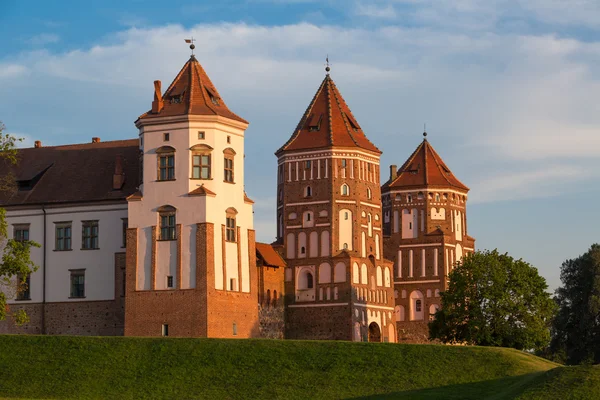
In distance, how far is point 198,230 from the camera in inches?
3393

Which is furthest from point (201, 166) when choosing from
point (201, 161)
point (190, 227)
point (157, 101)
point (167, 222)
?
point (157, 101)

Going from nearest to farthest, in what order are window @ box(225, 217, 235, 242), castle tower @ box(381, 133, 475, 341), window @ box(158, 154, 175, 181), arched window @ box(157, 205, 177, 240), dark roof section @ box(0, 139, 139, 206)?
arched window @ box(157, 205, 177, 240)
window @ box(158, 154, 175, 181)
window @ box(225, 217, 235, 242)
dark roof section @ box(0, 139, 139, 206)
castle tower @ box(381, 133, 475, 341)

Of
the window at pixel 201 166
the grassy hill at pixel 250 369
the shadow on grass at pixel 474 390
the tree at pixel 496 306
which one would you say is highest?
the window at pixel 201 166

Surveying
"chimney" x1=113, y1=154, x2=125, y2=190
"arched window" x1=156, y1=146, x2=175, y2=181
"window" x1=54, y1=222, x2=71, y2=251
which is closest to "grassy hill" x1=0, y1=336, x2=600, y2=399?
"arched window" x1=156, y1=146, x2=175, y2=181

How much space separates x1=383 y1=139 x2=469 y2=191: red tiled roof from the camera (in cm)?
12288

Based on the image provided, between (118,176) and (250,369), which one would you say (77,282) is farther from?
(250,369)

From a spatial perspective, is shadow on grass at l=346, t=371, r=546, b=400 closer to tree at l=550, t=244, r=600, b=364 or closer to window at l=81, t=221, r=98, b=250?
window at l=81, t=221, r=98, b=250

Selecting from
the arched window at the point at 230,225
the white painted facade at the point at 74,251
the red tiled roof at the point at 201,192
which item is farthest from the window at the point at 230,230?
the white painted facade at the point at 74,251

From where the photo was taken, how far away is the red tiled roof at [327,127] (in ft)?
352

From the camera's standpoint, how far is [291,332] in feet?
342

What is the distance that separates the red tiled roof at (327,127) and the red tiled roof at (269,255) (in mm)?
8304

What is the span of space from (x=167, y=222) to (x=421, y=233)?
3998 centimetres

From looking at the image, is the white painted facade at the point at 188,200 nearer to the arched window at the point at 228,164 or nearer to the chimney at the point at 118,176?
the arched window at the point at 228,164

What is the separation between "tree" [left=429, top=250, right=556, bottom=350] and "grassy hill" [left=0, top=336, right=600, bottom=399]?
1786cm
